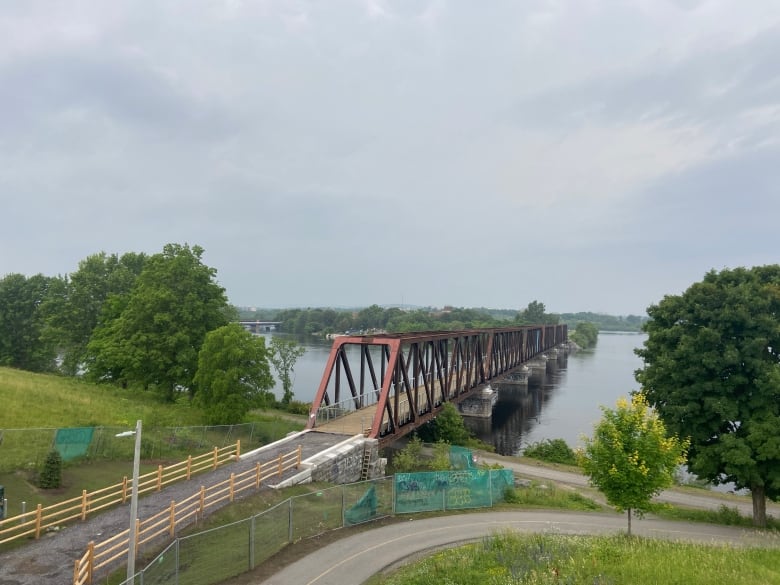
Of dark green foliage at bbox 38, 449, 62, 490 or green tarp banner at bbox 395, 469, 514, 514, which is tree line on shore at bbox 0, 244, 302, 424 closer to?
dark green foliage at bbox 38, 449, 62, 490

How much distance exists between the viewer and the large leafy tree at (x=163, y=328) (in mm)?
42969

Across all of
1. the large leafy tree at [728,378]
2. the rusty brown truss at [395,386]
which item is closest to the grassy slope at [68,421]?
the rusty brown truss at [395,386]

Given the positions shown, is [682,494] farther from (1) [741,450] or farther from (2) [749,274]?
(2) [749,274]

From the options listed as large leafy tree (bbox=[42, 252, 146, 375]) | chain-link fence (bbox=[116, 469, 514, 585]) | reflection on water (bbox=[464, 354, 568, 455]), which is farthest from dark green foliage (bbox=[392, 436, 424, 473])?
large leafy tree (bbox=[42, 252, 146, 375])

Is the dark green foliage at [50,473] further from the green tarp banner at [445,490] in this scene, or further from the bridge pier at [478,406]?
the bridge pier at [478,406]

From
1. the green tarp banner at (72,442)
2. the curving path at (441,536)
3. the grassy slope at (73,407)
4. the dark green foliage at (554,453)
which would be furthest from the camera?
the dark green foliage at (554,453)

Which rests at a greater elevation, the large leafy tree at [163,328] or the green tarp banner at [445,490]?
the large leafy tree at [163,328]

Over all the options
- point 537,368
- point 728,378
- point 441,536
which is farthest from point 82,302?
point 537,368

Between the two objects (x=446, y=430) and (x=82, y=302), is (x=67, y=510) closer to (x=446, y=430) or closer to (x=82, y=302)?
(x=446, y=430)

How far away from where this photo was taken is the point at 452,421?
4481cm

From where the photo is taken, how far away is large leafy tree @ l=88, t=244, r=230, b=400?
4297 centimetres

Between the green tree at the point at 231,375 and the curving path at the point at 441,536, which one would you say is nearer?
the curving path at the point at 441,536

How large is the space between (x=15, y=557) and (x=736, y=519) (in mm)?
31335

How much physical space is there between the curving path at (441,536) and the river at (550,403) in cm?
676
